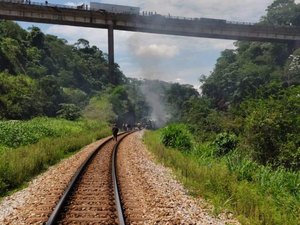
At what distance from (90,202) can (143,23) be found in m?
70.9

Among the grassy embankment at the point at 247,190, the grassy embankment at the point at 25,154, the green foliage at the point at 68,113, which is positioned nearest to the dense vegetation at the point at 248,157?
the grassy embankment at the point at 247,190

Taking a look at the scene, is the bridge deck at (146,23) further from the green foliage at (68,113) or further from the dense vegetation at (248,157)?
the dense vegetation at (248,157)

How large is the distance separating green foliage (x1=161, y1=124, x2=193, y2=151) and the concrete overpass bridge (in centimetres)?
4774

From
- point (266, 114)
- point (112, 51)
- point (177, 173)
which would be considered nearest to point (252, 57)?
point (112, 51)

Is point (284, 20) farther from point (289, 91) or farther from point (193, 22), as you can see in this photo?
point (289, 91)

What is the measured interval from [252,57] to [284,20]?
20.1 metres

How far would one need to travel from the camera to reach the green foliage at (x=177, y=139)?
26.5m

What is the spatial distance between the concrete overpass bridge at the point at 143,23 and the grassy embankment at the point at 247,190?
57.1 metres

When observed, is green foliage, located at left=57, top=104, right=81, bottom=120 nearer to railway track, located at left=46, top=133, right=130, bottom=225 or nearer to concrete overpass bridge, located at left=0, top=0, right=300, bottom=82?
concrete overpass bridge, located at left=0, top=0, right=300, bottom=82

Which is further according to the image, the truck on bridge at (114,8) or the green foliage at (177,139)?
the truck on bridge at (114,8)

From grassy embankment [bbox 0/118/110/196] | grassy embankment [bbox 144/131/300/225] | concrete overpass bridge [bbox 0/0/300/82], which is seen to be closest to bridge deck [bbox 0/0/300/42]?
concrete overpass bridge [bbox 0/0/300/82]

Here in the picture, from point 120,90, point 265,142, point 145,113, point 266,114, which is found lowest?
point 145,113

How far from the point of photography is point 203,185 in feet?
43.4

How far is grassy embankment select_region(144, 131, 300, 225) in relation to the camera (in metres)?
10.0
